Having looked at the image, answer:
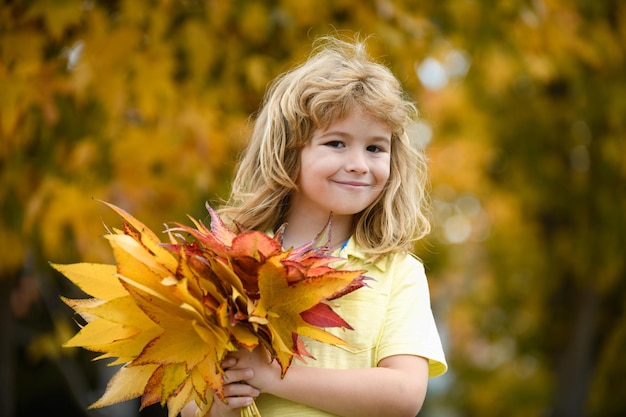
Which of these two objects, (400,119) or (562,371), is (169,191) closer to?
(400,119)

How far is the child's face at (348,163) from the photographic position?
7.06 feet

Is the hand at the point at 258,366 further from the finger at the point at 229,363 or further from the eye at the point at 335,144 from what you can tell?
the eye at the point at 335,144

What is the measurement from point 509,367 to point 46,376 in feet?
19.1

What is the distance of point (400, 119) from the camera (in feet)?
7.30

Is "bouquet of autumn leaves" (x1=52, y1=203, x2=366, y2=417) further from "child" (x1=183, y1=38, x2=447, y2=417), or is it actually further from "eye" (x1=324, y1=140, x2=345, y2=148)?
"eye" (x1=324, y1=140, x2=345, y2=148)

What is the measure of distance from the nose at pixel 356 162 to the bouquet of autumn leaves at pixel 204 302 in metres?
0.33

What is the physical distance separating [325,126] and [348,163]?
0.38 ft

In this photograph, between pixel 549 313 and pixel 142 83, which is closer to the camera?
pixel 142 83

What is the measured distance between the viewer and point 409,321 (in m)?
2.09

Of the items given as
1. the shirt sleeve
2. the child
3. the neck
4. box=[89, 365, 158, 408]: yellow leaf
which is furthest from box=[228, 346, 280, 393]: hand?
the neck

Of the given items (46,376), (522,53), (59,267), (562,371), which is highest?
(522,53)

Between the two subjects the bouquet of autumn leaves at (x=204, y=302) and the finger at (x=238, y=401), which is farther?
the finger at (x=238, y=401)

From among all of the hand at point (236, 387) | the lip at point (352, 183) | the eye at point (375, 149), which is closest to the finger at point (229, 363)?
the hand at point (236, 387)

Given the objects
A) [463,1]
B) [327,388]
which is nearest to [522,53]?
[463,1]
